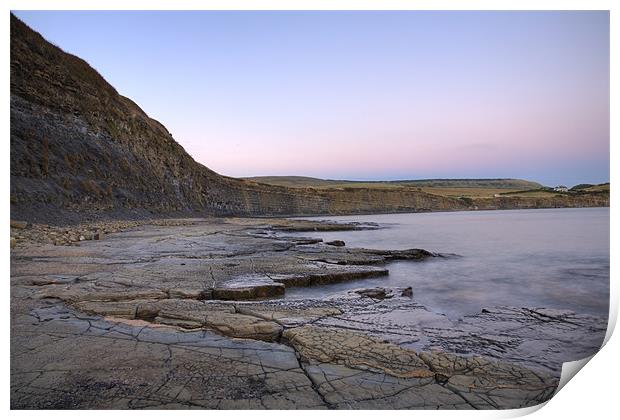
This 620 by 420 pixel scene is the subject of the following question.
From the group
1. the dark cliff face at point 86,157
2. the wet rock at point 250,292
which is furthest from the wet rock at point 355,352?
the dark cliff face at point 86,157

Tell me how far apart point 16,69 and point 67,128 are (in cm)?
320

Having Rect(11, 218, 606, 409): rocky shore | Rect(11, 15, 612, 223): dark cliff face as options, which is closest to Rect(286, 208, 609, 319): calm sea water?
Rect(11, 218, 606, 409): rocky shore

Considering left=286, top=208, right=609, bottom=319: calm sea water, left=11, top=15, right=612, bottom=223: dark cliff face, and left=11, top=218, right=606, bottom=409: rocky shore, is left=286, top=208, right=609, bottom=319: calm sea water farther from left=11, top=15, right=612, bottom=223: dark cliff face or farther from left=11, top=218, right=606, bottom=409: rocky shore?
left=11, top=15, right=612, bottom=223: dark cliff face

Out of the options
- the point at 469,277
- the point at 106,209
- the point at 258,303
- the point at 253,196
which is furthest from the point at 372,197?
the point at 258,303

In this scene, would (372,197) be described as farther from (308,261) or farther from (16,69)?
(308,261)

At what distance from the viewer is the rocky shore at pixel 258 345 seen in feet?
7.86

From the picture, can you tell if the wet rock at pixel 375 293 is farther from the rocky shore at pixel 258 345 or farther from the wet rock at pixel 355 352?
the wet rock at pixel 355 352

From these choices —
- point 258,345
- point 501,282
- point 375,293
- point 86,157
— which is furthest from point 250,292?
point 86,157

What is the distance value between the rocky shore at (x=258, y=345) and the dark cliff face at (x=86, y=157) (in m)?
9.57

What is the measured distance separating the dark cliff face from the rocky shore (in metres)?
9.57

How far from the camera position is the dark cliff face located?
16.0 m

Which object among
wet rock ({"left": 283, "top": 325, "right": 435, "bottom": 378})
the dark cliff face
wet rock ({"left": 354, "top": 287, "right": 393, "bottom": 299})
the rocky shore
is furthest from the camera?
the dark cliff face

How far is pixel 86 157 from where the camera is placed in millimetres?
20875

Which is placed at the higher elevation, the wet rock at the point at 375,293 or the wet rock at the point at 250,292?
the wet rock at the point at 250,292
